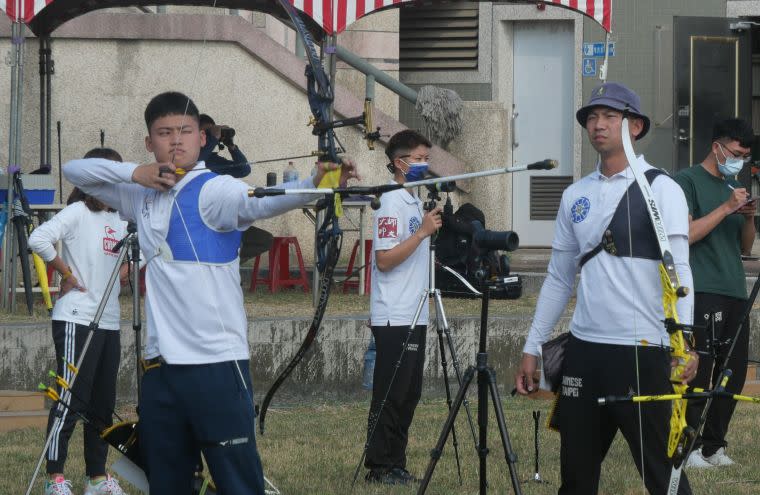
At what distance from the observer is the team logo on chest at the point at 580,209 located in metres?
4.50

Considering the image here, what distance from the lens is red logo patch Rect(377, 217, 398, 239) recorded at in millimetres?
6145

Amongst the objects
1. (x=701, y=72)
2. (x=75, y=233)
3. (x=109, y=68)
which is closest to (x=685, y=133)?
(x=701, y=72)

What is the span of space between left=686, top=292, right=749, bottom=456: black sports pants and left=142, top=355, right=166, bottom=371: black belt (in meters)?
3.08

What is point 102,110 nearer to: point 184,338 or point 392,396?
point 392,396

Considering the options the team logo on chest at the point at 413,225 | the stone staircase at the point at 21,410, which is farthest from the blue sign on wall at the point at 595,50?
the team logo on chest at the point at 413,225

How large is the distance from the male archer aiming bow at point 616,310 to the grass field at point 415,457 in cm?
178

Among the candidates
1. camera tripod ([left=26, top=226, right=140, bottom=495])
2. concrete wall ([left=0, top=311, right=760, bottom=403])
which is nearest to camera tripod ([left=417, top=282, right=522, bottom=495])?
camera tripod ([left=26, top=226, right=140, bottom=495])

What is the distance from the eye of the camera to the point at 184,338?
404 cm

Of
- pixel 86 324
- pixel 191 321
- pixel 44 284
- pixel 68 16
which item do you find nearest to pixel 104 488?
pixel 86 324

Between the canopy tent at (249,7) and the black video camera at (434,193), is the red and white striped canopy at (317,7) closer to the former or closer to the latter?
the canopy tent at (249,7)

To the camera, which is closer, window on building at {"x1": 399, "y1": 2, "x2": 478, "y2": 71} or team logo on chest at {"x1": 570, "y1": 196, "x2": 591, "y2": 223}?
team logo on chest at {"x1": 570, "y1": 196, "x2": 591, "y2": 223}

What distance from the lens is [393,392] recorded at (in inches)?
246

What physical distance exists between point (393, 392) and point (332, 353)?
2.81m

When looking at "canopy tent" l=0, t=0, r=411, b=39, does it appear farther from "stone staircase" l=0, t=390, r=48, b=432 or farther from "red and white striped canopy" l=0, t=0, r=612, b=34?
"stone staircase" l=0, t=390, r=48, b=432
